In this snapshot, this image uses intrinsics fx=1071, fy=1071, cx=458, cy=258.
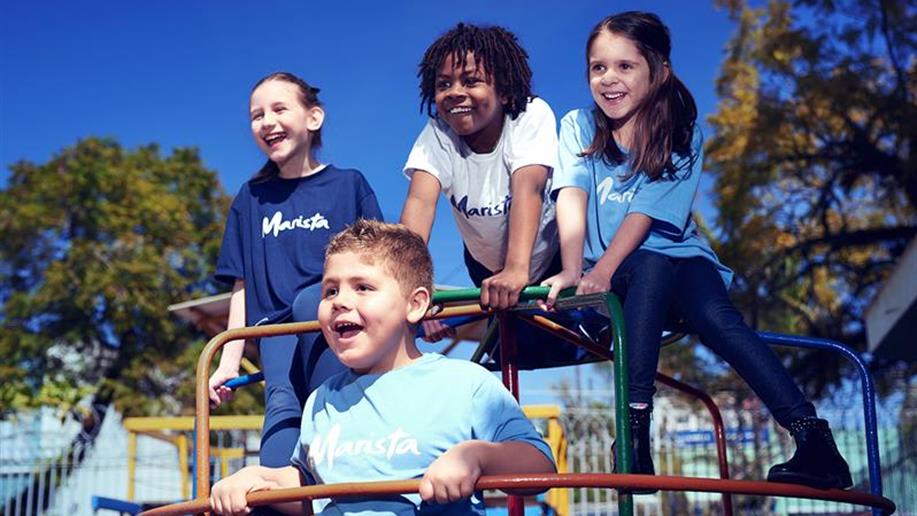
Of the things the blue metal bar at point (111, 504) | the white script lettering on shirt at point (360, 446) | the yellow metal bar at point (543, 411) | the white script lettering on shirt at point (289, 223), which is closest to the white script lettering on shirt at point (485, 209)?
the white script lettering on shirt at point (289, 223)

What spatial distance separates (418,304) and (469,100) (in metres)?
0.98

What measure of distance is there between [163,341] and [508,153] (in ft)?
73.5

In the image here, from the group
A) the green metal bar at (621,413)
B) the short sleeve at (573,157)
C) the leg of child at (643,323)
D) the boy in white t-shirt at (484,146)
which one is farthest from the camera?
the boy in white t-shirt at (484,146)

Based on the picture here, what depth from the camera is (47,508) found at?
1372 centimetres

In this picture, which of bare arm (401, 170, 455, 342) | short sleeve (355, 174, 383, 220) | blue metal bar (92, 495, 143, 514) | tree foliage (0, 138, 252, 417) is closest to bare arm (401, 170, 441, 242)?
bare arm (401, 170, 455, 342)

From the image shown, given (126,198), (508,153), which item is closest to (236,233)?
(508,153)

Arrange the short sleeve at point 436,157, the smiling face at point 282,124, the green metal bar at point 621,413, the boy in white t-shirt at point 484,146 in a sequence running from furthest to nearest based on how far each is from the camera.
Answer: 1. the smiling face at point 282,124
2. the short sleeve at point 436,157
3. the boy in white t-shirt at point 484,146
4. the green metal bar at point 621,413

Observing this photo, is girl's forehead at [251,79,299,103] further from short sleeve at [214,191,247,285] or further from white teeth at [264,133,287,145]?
short sleeve at [214,191,247,285]

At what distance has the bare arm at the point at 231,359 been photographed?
3.25 meters

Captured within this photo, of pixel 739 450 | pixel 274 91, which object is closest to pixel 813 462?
pixel 274 91

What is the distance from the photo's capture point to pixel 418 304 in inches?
A: 97.8

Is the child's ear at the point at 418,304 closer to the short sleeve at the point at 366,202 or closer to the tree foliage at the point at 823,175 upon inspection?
the short sleeve at the point at 366,202

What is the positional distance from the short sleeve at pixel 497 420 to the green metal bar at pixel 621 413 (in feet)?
0.50

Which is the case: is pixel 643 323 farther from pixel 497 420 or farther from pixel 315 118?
pixel 315 118
